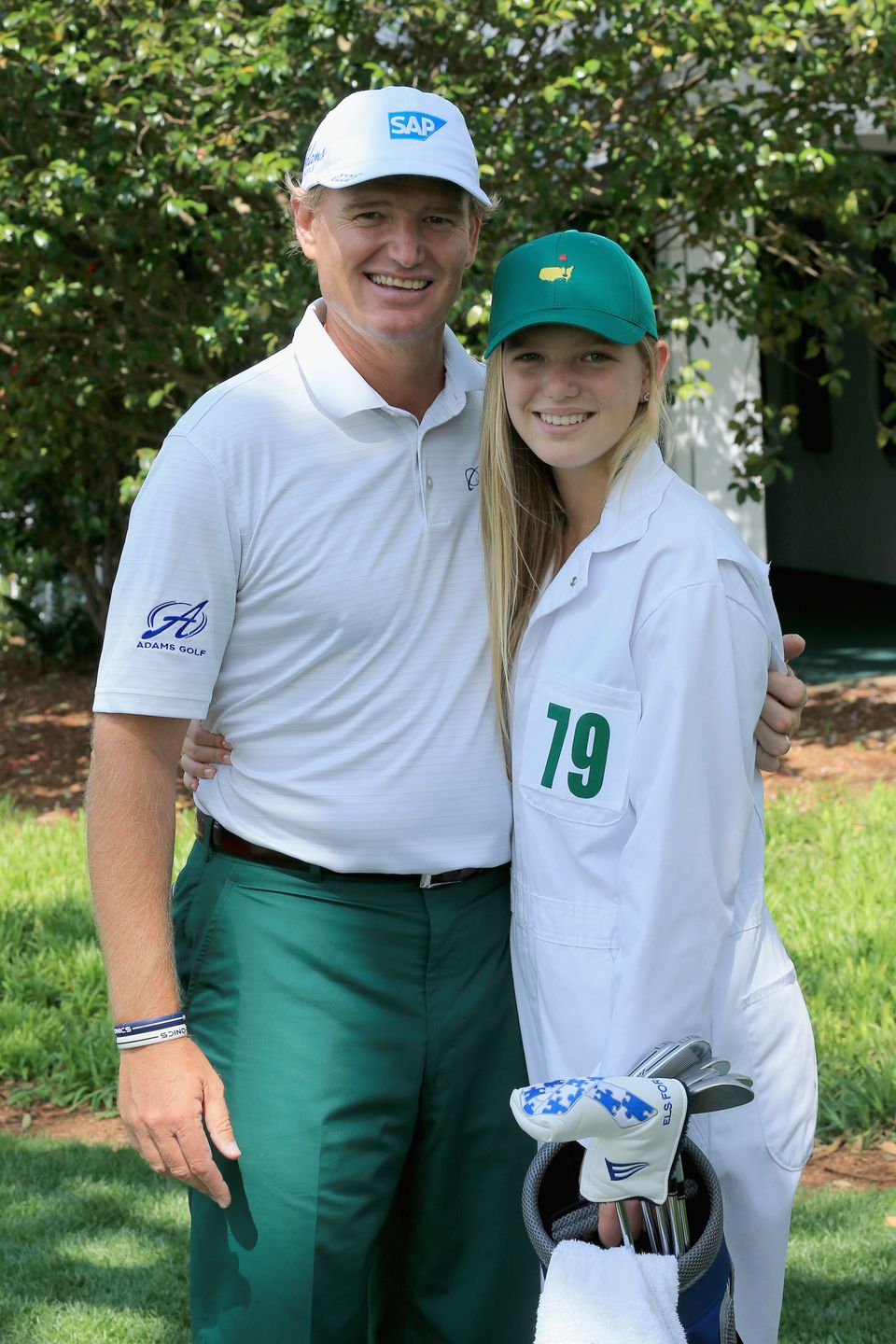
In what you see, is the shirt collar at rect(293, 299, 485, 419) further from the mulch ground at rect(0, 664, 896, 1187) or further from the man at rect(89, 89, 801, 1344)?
the mulch ground at rect(0, 664, 896, 1187)

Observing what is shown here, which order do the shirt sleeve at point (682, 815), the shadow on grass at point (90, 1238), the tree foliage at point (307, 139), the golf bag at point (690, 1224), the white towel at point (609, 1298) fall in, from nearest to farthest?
the white towel at point (609, 1298) → the golf bag at point (690, 1224) → the shirt sleeve at point (682, 815) → the shadow on grass at point (90, 1238) → the tree foliage at point (307, 139)

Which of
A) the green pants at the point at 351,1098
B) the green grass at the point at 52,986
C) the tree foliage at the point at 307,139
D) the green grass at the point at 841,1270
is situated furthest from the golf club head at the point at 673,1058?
the tree foliage at the point at 307,139

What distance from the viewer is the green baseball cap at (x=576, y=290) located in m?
2.31

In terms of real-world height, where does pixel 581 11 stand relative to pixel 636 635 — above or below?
above

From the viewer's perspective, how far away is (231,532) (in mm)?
2377

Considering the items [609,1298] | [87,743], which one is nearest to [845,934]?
[609,1298]

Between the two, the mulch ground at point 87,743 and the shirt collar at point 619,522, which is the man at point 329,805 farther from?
the mulch ground at point 87,743

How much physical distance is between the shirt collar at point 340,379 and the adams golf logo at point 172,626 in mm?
415

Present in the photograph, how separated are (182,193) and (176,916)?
4967 millimetres

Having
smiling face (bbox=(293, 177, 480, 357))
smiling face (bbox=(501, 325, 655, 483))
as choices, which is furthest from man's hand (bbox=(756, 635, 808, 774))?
smiling face (bbox=(293, 177, 480, 357))

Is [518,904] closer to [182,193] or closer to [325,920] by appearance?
[325,920]

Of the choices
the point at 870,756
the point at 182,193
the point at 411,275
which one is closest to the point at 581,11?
the point at 182,193

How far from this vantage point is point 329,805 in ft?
7.86

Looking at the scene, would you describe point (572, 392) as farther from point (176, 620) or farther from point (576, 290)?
point (176, 620)
